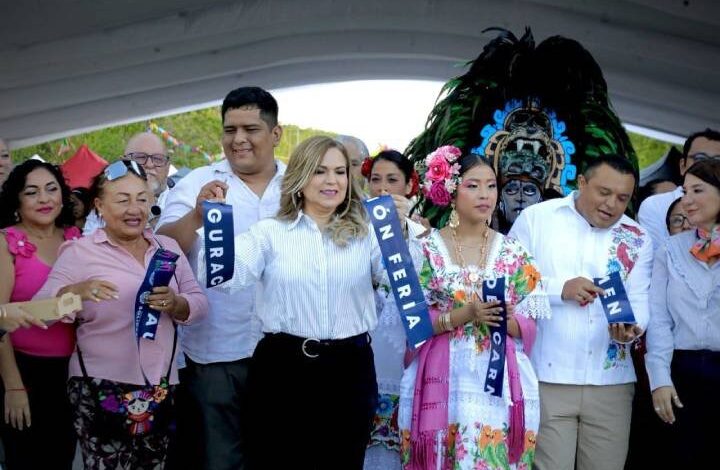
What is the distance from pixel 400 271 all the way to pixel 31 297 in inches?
73.2

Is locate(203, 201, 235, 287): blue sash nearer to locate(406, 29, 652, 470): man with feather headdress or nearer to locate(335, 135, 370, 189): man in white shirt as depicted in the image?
locate(406, 29, 652, 470): man with feather headdress

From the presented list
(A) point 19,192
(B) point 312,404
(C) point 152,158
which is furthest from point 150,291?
(C) point 152,158

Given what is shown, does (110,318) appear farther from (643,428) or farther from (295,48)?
(295,48)

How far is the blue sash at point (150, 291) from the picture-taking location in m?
3.86

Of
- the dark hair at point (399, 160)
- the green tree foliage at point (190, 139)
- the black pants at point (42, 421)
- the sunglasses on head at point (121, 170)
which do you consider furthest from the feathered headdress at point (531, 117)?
the green tree foliage at point (190, 139)

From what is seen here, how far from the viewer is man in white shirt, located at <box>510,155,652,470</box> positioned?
4.20 m

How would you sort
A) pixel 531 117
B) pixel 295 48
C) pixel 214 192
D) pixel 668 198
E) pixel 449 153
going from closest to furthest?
pixel 214 192
pixel 449 153
pixel 668 198
pixel 531 117
pixel 295 48

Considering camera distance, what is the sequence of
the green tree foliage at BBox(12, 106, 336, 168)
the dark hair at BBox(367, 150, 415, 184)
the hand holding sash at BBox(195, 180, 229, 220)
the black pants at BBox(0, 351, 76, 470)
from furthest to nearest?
the green tree foliage at BBox(12, 106, 336, 168), the dark hair at BBox(367, 150, 415, 184), the black pants at BBox(0, 351, 76, 470), the hand holding sash at BBox(195, 180, 229, 220)

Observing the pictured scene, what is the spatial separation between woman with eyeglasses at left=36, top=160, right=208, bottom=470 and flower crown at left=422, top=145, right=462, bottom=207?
123 centimetres

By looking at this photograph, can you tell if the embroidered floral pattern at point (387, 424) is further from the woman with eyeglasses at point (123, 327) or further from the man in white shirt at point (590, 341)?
the woman with eyeglasses at point (123, 327)

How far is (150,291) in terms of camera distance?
153 inches

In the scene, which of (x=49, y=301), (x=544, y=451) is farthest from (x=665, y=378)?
(x=49, y=301)

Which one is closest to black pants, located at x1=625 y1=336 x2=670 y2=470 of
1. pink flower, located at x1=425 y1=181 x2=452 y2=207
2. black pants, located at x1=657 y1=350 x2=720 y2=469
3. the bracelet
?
black pants, located at x1=657 y1=350 x2=720 y2=469

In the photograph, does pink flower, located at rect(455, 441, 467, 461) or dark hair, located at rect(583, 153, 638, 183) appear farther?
dark hair, located at rect(583, 153, 638, 183)
